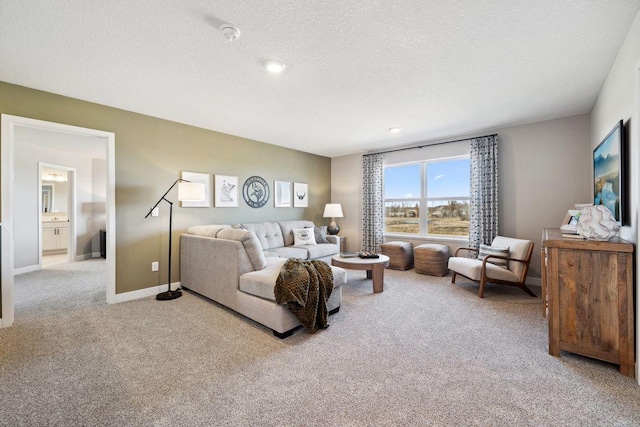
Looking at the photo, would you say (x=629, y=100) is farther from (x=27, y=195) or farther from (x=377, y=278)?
(x=27, y=195)

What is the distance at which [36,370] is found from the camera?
1932 millimetres

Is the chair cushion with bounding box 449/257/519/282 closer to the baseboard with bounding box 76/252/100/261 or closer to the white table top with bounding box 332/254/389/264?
the white table top with bounding box 332/254/389/264

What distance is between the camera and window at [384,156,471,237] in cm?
495

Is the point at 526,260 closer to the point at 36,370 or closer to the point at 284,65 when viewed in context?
the point at 284,65

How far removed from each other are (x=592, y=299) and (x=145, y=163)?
492cm

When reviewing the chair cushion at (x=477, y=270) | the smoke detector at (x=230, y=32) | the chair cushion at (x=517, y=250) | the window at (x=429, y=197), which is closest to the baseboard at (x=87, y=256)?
the smoke detector at (x=230, y=32)

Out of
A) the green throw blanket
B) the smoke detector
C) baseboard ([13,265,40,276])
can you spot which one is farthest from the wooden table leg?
baseboard ([13,265,40,276])

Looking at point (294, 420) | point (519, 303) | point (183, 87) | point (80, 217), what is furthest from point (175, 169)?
point (519, 303)

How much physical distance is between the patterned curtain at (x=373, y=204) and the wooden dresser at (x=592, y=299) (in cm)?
363

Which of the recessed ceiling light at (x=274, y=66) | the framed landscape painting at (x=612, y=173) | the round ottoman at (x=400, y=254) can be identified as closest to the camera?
the framed landscape painting at (x=612, y=173)

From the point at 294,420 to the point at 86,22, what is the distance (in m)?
2.94

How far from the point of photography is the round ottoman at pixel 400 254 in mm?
5004

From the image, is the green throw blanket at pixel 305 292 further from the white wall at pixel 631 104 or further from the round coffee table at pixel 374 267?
the white wall at pixel 631 104

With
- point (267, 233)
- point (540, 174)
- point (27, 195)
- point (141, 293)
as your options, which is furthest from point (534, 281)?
point (27, 195)
